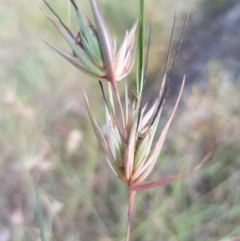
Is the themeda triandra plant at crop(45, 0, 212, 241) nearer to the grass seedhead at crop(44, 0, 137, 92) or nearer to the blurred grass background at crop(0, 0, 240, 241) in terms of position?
the grass seedhead at crop(44, 0, 137, 92)

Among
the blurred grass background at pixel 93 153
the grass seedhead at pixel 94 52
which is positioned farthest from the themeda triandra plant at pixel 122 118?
the blurred grass background at pixel 93 153

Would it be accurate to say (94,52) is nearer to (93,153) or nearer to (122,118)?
(122,118)

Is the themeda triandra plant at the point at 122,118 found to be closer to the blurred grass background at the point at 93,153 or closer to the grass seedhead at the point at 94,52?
the grass seedhead at the point at 94,52

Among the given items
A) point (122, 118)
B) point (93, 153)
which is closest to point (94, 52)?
point (122, 118)

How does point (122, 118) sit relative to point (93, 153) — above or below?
above

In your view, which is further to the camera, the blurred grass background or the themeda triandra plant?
the blurred grass background

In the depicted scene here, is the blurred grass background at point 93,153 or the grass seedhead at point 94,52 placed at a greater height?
the grass seedhead at point 94,52

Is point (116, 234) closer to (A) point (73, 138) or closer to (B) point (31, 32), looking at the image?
(A) point (73, 138)

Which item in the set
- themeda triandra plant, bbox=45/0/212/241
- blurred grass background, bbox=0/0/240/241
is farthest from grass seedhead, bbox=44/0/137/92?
blurred grass background, bbox=0/0/240/241
